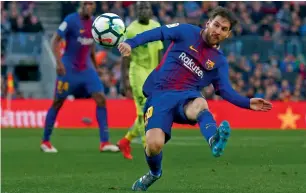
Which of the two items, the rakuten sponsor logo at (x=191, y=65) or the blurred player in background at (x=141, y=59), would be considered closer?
the rakuten sponsor logo at (x=191, y=65)

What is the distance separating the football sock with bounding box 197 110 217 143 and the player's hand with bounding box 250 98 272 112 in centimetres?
48

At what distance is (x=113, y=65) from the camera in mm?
27031

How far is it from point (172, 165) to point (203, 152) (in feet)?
7.94

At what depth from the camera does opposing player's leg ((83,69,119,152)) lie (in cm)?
1460

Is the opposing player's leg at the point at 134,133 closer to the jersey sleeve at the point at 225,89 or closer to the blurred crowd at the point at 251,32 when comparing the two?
the jersey sleeve at the point at 225,89

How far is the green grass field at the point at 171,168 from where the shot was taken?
9.53 m

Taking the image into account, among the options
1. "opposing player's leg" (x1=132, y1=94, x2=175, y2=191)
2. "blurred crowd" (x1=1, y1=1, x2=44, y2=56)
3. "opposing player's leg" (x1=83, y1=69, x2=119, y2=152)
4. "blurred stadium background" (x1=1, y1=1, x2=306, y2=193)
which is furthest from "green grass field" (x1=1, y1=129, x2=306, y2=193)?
"blurred crowd" (x1=1, y1=1, x2=44, y2=56)

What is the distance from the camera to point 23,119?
24.1 meters

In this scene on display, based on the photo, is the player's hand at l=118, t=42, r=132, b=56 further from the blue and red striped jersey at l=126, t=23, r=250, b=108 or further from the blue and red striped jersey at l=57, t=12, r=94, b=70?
the blue and red striped jersey at l=57, t=12, r=94, b=70

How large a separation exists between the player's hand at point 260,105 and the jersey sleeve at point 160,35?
40.7 inches

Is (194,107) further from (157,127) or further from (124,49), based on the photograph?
(124,49)

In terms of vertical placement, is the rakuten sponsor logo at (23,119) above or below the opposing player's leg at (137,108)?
below

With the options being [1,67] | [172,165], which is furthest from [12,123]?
[172,165]

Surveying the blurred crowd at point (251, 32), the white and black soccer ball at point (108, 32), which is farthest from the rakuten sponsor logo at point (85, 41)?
the blurred crowd at point (251, 32)
